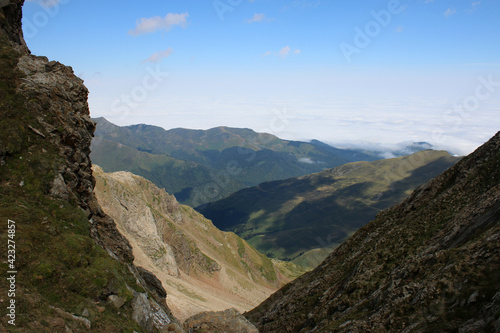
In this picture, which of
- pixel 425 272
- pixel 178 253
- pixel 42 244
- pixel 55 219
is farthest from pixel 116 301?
pixel 178 253

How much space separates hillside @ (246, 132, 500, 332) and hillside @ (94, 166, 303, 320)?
49720 millimetres

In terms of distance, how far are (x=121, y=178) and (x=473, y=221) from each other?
158 m

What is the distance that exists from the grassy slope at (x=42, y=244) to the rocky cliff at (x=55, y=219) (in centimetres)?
8

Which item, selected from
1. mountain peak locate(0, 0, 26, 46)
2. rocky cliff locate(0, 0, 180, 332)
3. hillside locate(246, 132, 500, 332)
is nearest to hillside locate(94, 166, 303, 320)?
hillside locate(246, 132, 500, 332)

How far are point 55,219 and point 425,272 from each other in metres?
36.3

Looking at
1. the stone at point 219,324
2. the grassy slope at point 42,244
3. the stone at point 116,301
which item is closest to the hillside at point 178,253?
the stone at point 219,324

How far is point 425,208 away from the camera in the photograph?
153 ft

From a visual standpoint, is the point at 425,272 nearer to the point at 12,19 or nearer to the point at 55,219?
the point at 55,219

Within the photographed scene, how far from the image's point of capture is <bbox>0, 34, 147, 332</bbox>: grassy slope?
22.9 meters

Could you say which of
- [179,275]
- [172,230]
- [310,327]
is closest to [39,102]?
[310,327]

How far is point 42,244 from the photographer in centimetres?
2661

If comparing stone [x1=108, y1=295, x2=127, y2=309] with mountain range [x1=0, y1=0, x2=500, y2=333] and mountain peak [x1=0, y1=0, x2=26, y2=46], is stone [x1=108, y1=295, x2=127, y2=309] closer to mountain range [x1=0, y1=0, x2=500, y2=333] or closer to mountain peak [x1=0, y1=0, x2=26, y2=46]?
mountain range [x1=0, y1=0, x2=500, y2=333]

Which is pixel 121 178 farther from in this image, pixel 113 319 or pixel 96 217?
pixel 113 319

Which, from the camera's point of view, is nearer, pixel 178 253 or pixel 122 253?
pixel 122 253
